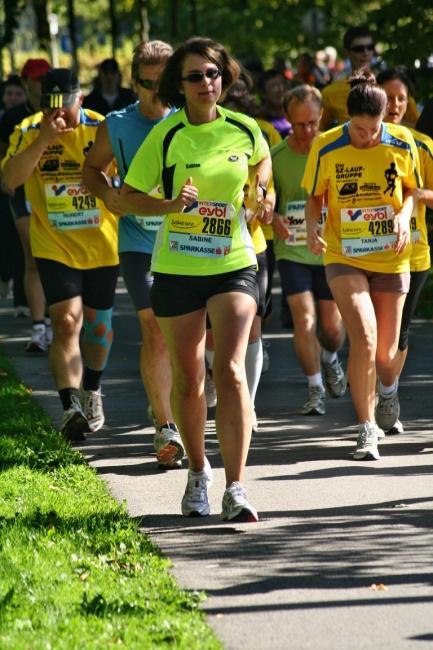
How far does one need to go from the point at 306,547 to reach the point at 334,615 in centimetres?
101

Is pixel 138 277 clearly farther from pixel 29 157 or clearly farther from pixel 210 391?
pixel 210 391

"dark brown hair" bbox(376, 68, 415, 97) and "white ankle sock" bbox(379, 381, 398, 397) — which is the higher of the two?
"dark brown hair" bbox(376, 68, 415, 97)

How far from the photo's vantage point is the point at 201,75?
23.2 feet

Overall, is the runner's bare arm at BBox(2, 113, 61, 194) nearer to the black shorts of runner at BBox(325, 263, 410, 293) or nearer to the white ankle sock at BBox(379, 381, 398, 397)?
the black shorts of runner at BBox(325, 263, 410, 293)

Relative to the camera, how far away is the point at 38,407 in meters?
10.3

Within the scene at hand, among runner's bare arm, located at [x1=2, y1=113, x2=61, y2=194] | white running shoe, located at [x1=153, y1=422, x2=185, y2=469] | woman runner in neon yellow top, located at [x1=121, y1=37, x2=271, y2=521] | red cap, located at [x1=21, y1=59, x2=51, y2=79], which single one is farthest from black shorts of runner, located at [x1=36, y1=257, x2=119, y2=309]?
red cap, located at [x1=21, y1=59, x2=51, y2=79]

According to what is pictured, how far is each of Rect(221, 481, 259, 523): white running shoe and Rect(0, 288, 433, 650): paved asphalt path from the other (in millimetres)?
57

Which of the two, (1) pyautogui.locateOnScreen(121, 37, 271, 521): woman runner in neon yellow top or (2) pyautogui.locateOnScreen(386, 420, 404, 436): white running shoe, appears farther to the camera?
(2) pyautogui.locateOnScreen(386, 420, 404, 436): white running shoe

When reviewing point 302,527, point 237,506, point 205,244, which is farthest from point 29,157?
point 302,527

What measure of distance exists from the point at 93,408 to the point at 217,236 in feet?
9.96

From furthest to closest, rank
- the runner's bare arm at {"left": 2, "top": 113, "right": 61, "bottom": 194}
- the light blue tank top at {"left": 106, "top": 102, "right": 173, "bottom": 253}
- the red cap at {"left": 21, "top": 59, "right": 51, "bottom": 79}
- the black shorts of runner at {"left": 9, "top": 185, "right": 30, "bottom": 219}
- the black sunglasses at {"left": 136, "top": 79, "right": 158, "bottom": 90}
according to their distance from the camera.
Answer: the black shorts of runner at {"left": 9, "top": 185, "right": 30, "bottom": 219}
the red cap at {"left": 21, "top": 59, "right": 51, "bottom": 79}
the runner's bare arm at {"left": 2, "top": 113, "right": 61, "bottom": 194}
the light blue tank top at {"left": 106, "top": 102, "right": 173, "bottom": 253}
the black sunglasses at {"left": 136, "top": 79, "right": 158, "bottom": 90}

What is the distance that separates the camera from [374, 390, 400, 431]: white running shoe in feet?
30.9

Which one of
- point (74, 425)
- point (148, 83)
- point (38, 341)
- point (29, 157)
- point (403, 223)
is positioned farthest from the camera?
point (38, 341)

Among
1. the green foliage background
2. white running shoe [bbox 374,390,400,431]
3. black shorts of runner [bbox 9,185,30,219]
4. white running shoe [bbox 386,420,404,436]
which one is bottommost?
the green foliage background
